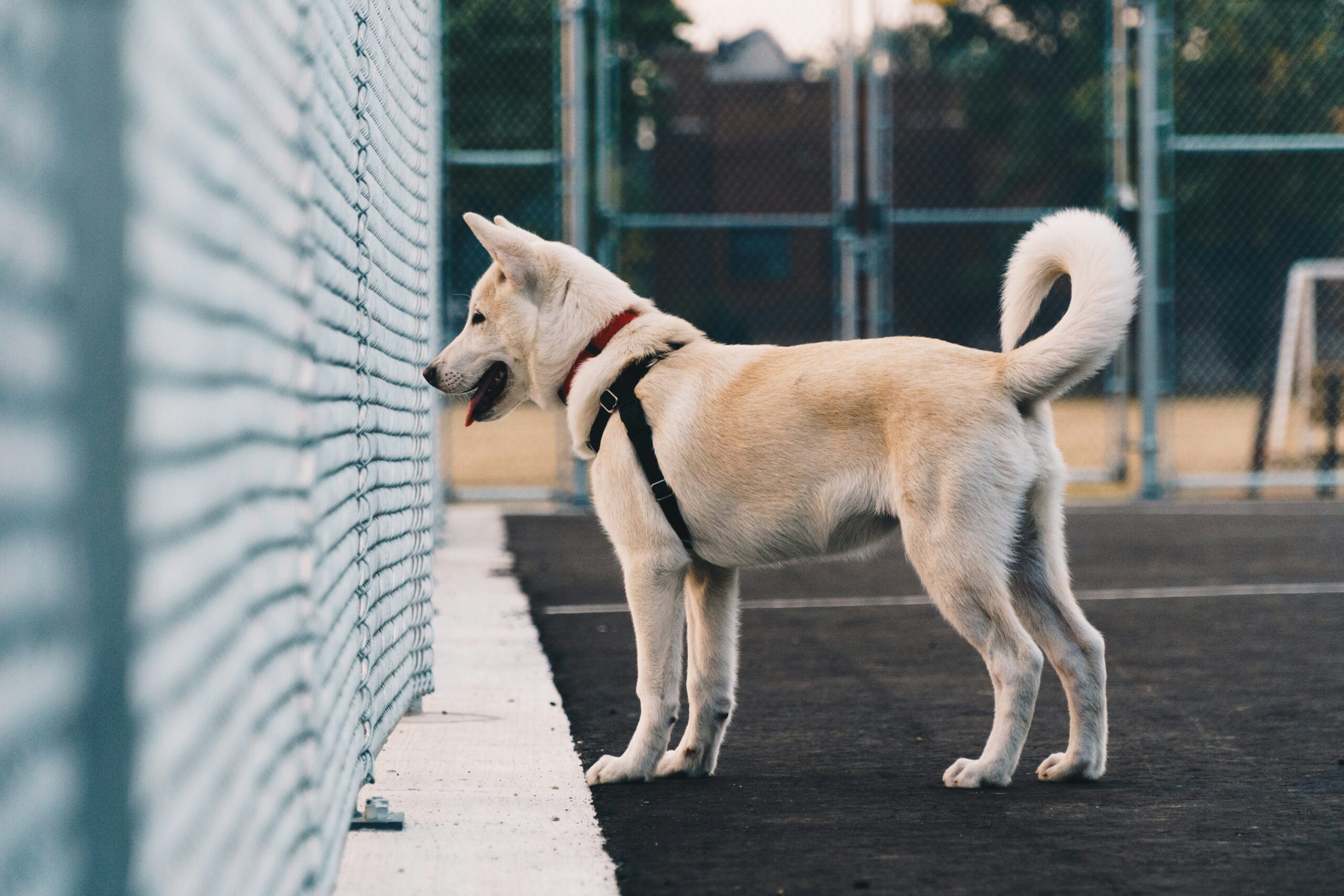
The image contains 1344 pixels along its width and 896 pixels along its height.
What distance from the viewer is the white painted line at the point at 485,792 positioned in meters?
2.92

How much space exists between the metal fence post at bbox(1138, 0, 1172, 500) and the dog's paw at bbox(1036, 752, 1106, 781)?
9.02 m

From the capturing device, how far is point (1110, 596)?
7566 mm

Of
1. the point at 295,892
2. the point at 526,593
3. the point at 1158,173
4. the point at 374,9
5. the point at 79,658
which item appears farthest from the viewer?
the point at 1158,173

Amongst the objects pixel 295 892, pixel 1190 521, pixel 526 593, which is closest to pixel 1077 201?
pixel 1190 521

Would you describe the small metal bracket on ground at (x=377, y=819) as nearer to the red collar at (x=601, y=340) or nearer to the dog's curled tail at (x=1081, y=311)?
the red collar at (x=601, y=340)

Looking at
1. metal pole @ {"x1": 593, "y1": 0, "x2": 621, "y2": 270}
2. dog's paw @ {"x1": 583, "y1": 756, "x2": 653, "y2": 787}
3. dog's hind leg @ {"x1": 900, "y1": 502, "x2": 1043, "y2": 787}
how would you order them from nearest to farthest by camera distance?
dog's hind leg @ {"x1": 900, "y1": 502, "x2": 1043, "y2": 787} → dog's paw @ {"x1": 583, "y1": 756, "x2": 653, "y2": 787} → metal pole @ {"x1": 593, "y1": 0, "x2": 621, "y2": 270}

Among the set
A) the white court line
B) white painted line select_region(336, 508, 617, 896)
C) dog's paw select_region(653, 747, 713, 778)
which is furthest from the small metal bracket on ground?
the white court line

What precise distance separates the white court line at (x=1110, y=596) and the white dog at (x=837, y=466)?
3.22 metres

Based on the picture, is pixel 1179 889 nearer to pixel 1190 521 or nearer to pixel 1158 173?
pixel 1190 521

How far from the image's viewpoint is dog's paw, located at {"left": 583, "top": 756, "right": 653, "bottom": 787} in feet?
12.5

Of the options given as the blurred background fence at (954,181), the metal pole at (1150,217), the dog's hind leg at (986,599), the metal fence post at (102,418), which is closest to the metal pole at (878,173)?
the blurred background fence at (954,181)

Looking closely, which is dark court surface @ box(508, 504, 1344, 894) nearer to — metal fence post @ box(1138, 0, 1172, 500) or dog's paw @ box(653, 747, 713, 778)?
dog's paw @ box(653, 747, 713, 778)

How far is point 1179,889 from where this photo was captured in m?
2.86

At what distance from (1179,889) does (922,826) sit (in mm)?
648
